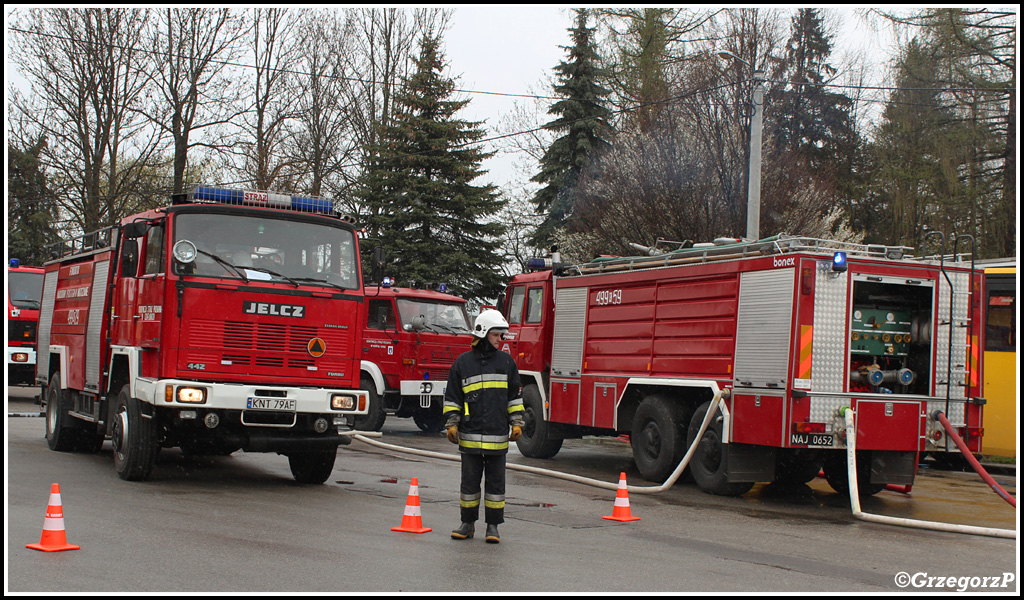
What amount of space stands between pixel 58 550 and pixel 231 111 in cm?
2716

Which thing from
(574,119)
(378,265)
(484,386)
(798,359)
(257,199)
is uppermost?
(574,119)

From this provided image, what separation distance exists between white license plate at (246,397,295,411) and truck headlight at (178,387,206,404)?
435mm

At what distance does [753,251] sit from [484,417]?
15.7 ft

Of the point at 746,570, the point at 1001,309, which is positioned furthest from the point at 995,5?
the point at 746,570

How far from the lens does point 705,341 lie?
11875 millimetres

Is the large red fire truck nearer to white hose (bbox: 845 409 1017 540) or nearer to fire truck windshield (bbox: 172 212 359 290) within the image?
white hose (bbox: 845 409 1017 540)

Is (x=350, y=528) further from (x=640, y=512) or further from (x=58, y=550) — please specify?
(x=640, y=512)

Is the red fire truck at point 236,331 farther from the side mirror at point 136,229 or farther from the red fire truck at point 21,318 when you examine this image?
the red fire truck at point 21,318

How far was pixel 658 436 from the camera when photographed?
12.5 m

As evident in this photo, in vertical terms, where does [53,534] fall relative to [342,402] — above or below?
below

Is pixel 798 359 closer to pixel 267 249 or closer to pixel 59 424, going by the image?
pixel 267 249

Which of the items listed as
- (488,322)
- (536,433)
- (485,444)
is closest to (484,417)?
(485,444)

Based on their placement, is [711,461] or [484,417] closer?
[484,417]

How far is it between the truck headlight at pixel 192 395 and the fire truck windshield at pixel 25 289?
1378 centimetres
